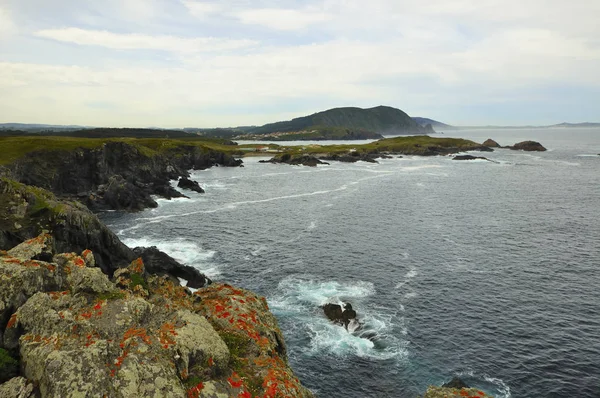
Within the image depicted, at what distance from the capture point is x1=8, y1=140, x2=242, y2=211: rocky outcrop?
8700 centimetres

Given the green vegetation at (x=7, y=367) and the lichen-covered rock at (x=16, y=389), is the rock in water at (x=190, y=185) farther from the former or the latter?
the lichen-covered rock at (x=16, y=389)

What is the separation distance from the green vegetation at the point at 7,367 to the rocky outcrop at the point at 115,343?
442 mm

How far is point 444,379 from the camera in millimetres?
29859

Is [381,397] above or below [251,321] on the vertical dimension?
Answer: below

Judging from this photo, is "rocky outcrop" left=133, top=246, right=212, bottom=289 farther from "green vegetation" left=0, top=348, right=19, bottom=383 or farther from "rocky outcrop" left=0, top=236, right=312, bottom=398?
"green vegetation" left=0, top=348, right=19, bottom=383

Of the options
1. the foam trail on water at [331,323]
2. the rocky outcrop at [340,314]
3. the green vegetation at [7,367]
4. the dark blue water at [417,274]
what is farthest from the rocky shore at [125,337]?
the rocky outcrop at [340,314]

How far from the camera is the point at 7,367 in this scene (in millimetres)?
15523

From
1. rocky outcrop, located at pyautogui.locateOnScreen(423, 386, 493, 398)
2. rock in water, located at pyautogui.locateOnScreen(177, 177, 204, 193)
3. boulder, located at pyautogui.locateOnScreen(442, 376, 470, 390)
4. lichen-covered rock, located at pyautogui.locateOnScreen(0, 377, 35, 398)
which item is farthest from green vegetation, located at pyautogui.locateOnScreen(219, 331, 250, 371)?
rock in water, located at pyautogui.locateOnScreen(177, 177, 204, 193)

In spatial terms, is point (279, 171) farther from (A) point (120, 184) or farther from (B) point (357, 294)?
(B) point (357, 294)

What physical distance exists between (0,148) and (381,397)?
368ft

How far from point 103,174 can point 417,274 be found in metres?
92.7

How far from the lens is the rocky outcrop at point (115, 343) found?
15109 mm

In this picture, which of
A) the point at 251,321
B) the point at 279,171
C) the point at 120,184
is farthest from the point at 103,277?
the point at 279,171

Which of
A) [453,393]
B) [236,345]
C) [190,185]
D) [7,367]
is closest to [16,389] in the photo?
[7,367]
